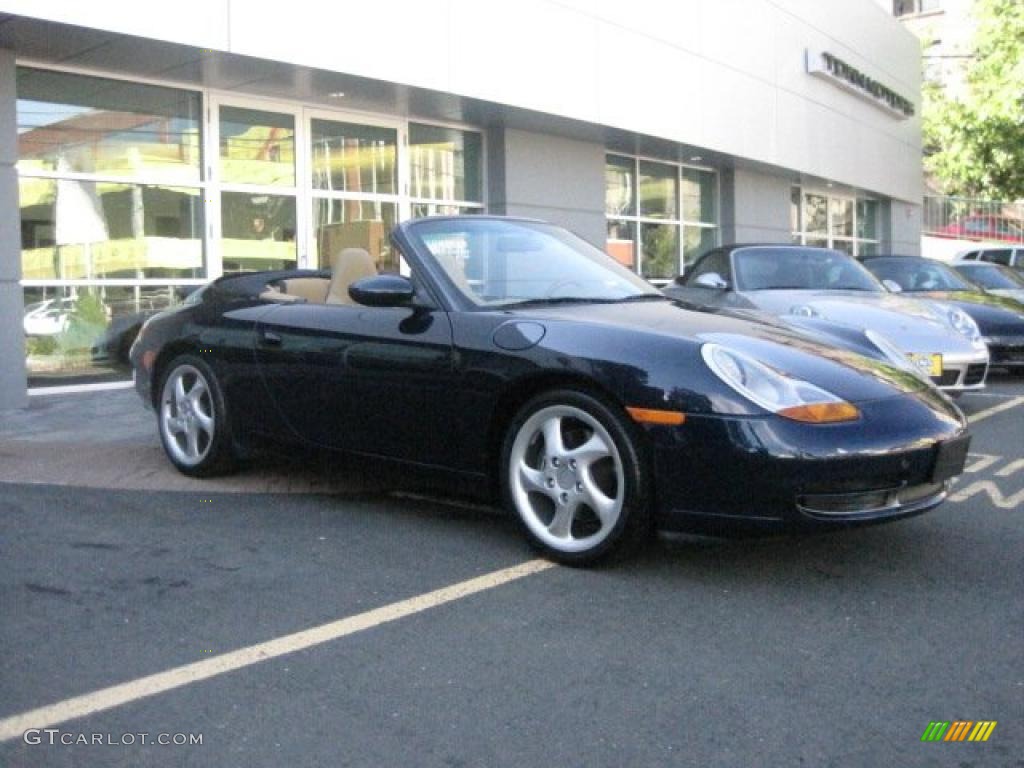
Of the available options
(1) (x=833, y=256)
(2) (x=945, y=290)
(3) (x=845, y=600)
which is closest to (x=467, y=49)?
(1) (x=833, y=256)

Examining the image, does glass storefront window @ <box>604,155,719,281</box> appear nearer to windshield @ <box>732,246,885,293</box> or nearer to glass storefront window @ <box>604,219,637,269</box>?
glass storefront window @ <box>604,219,637,269</box>

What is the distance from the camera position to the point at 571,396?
414 centimetres

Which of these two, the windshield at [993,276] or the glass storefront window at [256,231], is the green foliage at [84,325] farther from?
the windshield at [993,276]

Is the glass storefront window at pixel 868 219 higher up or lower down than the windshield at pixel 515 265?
higher up

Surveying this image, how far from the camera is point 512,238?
5.21 m

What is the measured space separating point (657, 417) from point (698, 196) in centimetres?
1554

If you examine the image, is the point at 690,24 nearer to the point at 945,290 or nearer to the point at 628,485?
the point at 945,290

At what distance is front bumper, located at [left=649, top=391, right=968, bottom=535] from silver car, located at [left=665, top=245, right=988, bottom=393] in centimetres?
260

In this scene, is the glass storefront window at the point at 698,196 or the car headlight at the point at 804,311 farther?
the glass storefront window at the point at 698,196

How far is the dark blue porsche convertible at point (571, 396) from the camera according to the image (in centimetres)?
384

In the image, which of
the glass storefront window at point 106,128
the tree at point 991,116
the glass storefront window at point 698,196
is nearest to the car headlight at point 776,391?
the glass storefront window at point 106,128

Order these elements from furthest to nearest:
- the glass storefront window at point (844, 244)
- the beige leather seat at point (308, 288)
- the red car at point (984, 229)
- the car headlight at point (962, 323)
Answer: the red car at point (984, 229) < the glass storefront window at point (844, 244) < the car headlight at point (962, 323) < the beige leather seat at point (308, 288)

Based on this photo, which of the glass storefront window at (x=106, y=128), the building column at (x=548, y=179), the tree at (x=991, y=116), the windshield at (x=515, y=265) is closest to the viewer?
the windshield at (x=515, y=265)

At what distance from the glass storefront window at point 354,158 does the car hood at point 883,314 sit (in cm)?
528
